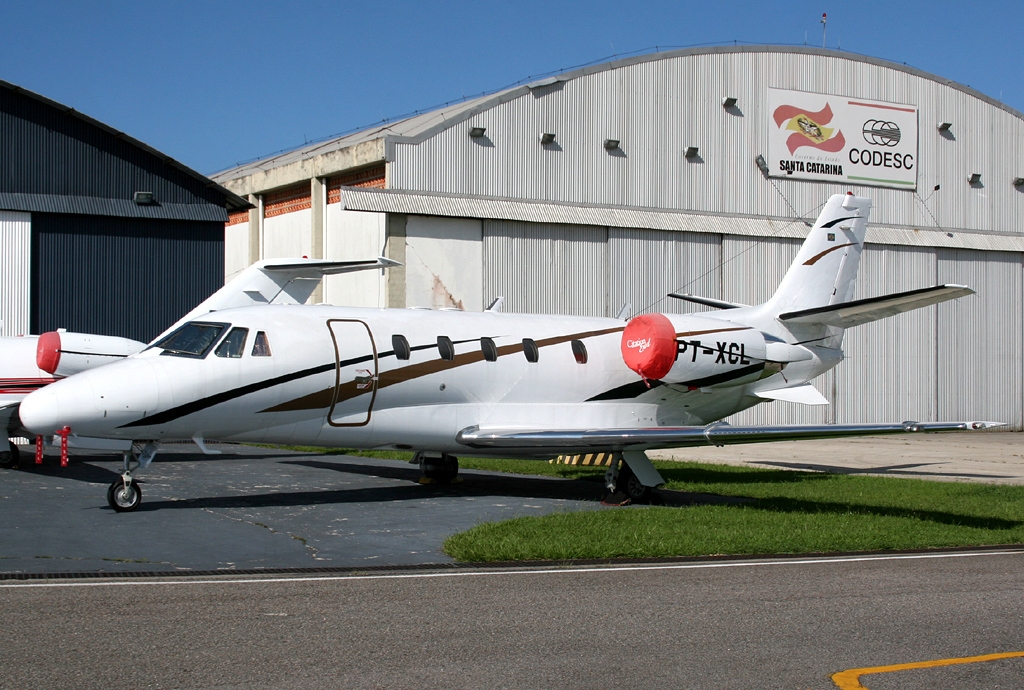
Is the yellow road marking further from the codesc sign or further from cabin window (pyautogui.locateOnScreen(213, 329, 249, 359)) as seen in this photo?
the codesc sign

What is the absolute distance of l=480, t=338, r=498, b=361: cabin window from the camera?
1720cm

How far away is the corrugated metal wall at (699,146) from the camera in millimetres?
31250

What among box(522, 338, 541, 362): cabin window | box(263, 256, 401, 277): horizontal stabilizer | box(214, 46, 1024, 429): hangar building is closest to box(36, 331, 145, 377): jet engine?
box(263, 256, 401, 277): horizontal stabilizer

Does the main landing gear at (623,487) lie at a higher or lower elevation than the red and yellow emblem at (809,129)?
lower

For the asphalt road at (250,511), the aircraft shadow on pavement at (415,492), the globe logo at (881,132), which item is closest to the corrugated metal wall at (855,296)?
the globe logo at (881,132)

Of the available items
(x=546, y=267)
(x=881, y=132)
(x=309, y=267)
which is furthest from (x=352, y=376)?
(x=881, y=132)

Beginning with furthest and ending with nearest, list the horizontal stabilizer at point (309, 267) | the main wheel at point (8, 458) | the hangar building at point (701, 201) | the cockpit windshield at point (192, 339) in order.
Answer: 1. the hangar building at point (701, 201)
2. the horizontal stabilizer at point (309, 267)
3. the main wheel at point (8, 458)
4. the cockpit windshield at point (192, 339)

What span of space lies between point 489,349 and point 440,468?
9.92ft

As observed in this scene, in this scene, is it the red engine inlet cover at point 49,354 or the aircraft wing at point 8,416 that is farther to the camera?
the red engine inlet cover at point 49,354

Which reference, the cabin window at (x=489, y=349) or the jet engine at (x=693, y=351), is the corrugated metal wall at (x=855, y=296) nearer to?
the jet engine at (x=693, y=351)

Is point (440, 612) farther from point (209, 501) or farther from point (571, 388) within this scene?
point (571, 388)

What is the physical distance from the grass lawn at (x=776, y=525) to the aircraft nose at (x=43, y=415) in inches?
207

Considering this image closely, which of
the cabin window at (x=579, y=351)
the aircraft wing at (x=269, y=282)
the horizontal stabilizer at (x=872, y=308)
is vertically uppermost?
the aircraft wing at (x=269, y=282)

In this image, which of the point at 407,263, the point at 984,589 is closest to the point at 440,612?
the point at 984,589
